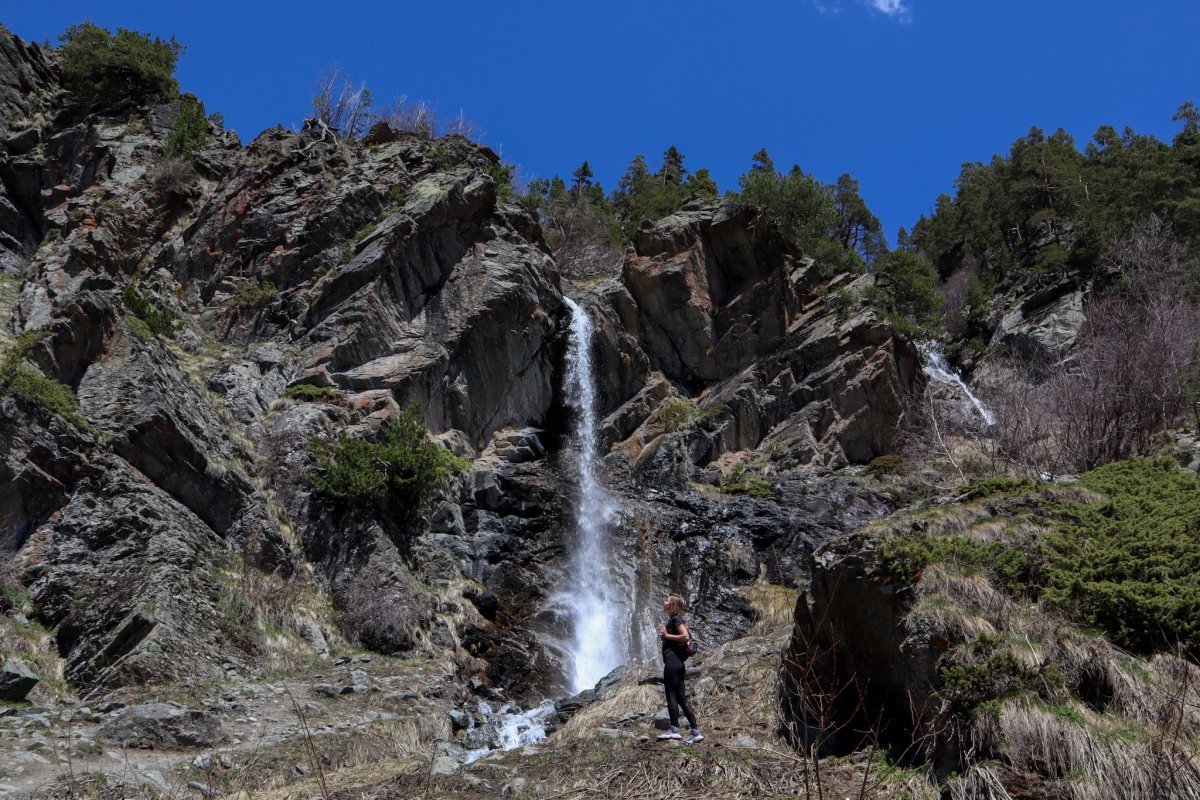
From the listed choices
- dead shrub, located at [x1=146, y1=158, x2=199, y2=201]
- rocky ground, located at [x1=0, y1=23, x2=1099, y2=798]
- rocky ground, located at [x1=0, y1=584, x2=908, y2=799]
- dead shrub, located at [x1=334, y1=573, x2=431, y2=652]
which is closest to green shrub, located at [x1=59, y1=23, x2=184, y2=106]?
rocky ground, located at [x1=0, y1=23, x2=1099, y2=798]

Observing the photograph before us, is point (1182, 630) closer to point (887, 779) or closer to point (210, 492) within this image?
point (887, 779)

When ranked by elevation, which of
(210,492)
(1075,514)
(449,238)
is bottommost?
(1075,514)

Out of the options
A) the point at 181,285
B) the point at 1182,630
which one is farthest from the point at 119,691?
the point at 181,285

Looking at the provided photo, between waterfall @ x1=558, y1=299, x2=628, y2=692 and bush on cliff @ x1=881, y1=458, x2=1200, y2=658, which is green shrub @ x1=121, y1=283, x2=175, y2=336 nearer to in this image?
waterfall @ x1=558, y1=299, x2=628, y2=692

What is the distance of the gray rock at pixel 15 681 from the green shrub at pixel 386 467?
8.36 metres

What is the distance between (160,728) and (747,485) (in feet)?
64.0

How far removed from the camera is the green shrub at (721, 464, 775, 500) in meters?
25.6

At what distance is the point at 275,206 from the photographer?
94.4 ft

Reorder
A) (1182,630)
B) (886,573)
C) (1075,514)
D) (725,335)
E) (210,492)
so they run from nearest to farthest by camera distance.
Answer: (1182,630), (886,573), (1075,514), (210,492), (725,335)

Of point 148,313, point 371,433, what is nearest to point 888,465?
point 371,433

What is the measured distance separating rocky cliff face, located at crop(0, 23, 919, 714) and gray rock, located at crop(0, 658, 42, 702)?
1.07 meters

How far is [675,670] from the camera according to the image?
8.87 meters

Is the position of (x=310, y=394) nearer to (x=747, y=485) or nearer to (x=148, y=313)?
(x=148, y=313)

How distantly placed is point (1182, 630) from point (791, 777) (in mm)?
3588
